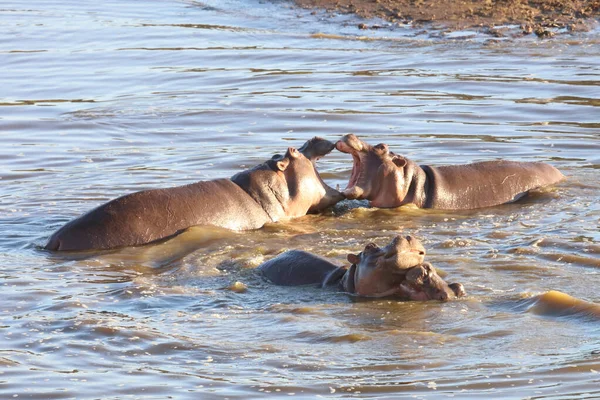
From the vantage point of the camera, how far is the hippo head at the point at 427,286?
640 cm

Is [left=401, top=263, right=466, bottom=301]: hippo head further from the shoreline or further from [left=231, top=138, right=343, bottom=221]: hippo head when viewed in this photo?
the shoreline

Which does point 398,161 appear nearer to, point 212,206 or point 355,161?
point 355,161

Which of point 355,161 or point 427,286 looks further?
point 355,161

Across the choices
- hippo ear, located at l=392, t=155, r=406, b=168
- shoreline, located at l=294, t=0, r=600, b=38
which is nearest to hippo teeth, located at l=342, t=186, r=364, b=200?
hippo ear, located at l=392, t=155, r=406, b=168

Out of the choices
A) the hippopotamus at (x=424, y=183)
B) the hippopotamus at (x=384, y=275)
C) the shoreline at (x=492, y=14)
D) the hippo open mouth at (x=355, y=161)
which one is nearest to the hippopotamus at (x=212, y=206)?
the hippo open mouth at (x=355, y=161)

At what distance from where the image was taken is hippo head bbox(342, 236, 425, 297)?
6422 mm

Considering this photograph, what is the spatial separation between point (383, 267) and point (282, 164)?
227 cm

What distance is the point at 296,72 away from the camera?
45.4ft

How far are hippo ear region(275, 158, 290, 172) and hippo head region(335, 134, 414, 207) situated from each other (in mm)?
462

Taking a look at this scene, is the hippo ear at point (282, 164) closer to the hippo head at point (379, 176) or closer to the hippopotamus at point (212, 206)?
the hippopotamus at point (212, 206)

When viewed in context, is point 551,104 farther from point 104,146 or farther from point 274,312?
point 274,312

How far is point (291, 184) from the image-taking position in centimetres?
873

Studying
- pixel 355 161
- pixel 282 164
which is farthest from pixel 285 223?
pixel 355 161

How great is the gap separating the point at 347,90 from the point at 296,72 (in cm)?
110
